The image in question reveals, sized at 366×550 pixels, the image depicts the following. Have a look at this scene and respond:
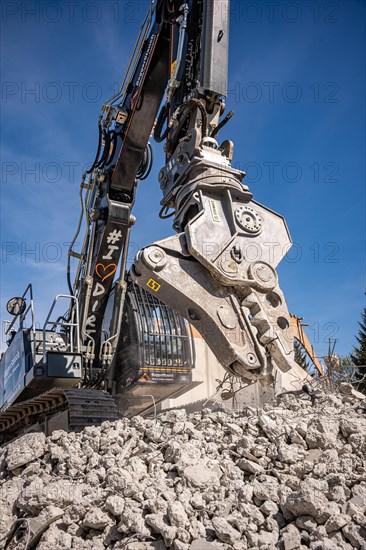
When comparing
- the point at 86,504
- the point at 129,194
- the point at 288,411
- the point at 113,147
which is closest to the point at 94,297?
the point at 129,194

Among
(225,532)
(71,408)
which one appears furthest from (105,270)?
(225,532)

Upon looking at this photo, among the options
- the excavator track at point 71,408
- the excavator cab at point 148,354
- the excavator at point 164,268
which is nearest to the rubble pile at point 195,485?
the excavator at point 164,268

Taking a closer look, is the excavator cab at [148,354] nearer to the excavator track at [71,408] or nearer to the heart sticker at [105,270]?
the heart sticker at [105,270]

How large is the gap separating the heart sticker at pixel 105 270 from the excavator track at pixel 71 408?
1696mm

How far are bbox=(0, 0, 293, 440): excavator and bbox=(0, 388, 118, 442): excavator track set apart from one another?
0.05 ft

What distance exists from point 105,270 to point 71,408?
7.63 ft

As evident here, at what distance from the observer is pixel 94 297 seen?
7262mm

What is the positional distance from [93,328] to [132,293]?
867 millimetres

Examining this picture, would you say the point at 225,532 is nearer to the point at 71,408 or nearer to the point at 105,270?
the point at 71,408

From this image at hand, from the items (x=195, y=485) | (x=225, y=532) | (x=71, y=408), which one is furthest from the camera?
(x=71, y=408)

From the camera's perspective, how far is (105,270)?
23.9 feet

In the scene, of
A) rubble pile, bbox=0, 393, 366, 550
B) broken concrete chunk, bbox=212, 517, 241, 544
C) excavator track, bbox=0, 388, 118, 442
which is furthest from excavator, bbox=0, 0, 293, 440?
broken concrete chunk, bbox=212, 517, 241, 544

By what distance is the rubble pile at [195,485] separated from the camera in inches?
103

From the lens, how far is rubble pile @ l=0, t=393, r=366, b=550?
103 inches
